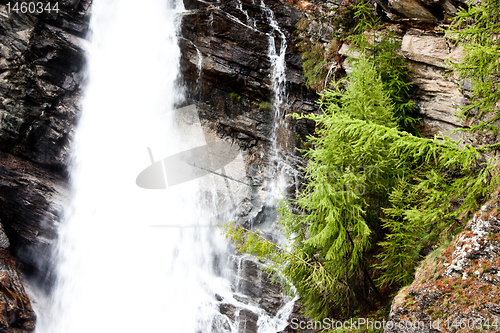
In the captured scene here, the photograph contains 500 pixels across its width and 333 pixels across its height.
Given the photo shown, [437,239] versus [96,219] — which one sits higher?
[437,239]

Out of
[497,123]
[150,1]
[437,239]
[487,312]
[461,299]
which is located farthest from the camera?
[150,1]

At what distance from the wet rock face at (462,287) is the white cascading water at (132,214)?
605cm

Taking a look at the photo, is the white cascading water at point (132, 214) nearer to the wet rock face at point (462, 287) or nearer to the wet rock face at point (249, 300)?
the wet rock face at point (249, 300)

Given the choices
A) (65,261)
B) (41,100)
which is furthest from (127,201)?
(41,100)

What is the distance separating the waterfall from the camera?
12430 mm

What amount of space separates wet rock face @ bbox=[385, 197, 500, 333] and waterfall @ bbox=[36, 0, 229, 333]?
809cm

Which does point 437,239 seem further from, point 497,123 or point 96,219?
point 96,219

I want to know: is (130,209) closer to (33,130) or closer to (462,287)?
(33,130)

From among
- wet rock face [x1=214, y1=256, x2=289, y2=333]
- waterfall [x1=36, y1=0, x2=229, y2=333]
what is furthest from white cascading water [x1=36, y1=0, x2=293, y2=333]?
wet rock face [x1=214, y1=256, x2=289, y2=333]

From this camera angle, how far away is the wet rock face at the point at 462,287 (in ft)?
16.8

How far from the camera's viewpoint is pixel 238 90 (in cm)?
1407

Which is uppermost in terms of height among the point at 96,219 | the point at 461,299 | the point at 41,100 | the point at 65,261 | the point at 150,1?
the point at 150,1

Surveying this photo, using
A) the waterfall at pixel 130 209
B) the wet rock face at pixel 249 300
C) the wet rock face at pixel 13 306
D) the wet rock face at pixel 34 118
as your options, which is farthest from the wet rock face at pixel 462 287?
the wet rock face at pixel 34 118

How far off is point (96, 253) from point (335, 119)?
38.9ft
